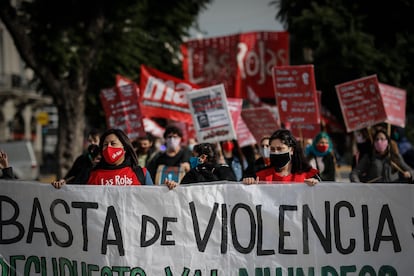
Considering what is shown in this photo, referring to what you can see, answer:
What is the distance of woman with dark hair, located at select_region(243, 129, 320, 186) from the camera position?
594 cm

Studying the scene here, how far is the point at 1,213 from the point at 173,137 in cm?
273

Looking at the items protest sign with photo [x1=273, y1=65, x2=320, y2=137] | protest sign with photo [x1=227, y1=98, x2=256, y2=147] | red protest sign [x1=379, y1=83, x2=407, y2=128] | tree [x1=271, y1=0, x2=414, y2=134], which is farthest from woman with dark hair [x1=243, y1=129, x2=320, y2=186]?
tree [x1=271, y1=0, x2=414, y2=134]

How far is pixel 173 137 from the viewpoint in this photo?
8.40 metres

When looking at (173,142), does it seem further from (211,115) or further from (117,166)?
(117,166)

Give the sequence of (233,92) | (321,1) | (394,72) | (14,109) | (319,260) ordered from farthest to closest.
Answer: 1. (14,109)
2. (321,1)
3. (394,72)
4. (233,92)
5. (319,260)

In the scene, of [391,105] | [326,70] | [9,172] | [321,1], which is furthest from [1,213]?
[321,1]

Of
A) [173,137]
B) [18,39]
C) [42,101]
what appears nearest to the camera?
[173,137]

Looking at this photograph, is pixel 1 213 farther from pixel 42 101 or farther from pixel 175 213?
pixel 42 101

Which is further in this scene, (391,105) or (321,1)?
(321,1)

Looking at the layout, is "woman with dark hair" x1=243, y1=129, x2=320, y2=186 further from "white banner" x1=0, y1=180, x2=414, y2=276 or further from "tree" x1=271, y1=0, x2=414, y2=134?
"tree" x1=271, y1=0, x2=414, y2=134

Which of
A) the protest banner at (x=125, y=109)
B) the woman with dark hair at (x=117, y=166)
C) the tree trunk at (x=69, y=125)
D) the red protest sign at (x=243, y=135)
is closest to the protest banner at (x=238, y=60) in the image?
the protest banner at (x=125, y=109)

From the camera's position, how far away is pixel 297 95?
1091 cm

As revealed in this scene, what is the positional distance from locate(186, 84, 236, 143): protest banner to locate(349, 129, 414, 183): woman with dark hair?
73.1 inches

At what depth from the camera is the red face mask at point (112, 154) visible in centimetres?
595
